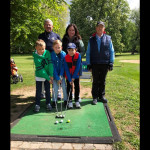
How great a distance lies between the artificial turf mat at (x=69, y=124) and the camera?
10.6ft

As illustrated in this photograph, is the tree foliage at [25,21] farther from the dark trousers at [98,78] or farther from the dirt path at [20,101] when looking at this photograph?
the dark trousers at [98,78]

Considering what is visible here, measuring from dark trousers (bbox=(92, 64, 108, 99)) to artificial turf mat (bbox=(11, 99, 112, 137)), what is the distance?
26.2 inches

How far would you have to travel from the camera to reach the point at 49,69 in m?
4.29

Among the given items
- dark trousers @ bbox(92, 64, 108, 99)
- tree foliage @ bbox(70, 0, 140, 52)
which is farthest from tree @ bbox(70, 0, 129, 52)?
dark trousers @ bbox(92, 64, 108, 99)

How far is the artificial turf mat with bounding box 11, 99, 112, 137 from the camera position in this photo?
3.23 metres

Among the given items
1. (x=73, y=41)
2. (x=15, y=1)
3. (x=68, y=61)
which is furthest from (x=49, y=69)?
(x=15, y=1)

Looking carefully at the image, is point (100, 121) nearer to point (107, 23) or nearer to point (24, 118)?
point (24, 118)

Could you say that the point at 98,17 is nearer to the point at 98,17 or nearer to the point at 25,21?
the point at 98,17

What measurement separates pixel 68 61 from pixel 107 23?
2289cm

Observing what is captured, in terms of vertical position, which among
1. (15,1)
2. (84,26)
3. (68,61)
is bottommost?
(68,61)

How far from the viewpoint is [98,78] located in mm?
4961

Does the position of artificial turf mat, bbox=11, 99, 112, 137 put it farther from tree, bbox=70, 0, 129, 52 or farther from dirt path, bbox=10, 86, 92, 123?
tree, bbox=70, 0, 129, 52
